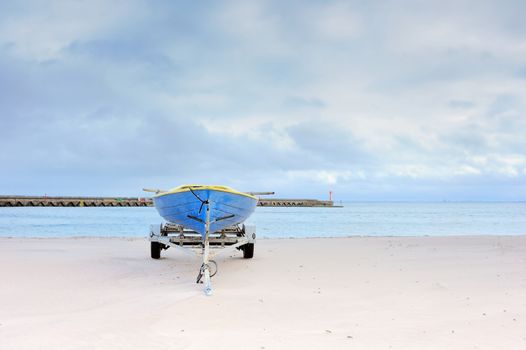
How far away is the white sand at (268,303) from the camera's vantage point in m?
4.72

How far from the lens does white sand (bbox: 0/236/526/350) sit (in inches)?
186

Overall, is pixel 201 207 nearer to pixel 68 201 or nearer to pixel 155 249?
pixel 155 249

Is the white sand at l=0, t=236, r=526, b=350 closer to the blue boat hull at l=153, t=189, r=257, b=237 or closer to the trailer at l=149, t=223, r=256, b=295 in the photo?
the trailer at l=149, t=223, r=256, b=295

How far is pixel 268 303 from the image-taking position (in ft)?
21.0

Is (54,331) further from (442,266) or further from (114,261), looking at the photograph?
(442,266)

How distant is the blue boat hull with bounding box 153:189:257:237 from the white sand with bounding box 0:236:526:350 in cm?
102

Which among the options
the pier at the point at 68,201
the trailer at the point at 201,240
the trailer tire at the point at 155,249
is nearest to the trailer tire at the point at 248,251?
the trailer at the point at 201,240

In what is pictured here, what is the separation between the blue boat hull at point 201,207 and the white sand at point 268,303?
40.0 inches

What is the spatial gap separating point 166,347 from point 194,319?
3.32 ft

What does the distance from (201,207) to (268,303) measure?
2.67 m

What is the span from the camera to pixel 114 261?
434 inches

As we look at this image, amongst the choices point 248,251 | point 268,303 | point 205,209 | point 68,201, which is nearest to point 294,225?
point 248,251

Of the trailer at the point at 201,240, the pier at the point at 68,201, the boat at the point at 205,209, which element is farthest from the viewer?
the pier at the point at 68,201

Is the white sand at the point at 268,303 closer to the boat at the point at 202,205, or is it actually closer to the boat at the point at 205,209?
the boat at the point at 205,209
